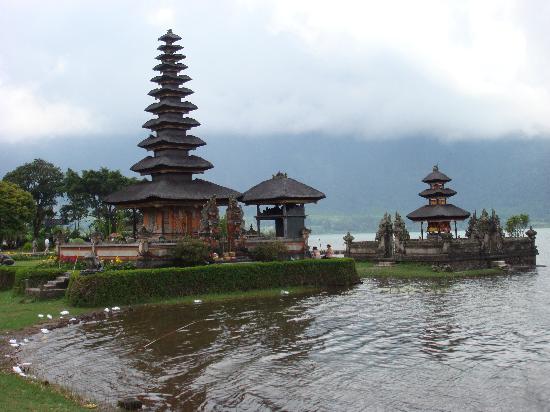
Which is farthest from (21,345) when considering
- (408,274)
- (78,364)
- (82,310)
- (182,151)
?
(408,274)

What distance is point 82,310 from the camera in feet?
93.8

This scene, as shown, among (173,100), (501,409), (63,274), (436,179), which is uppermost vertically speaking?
(173,100)

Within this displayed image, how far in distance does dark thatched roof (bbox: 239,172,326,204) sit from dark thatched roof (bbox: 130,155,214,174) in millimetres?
3966

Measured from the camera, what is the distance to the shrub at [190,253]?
35.1 metres

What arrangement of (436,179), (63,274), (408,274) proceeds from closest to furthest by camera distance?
(63,274)
(408,274)
(436,179)

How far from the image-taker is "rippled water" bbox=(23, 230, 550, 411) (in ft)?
51.2

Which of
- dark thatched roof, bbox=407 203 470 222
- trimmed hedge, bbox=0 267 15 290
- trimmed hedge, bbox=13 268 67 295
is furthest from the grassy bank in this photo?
trimmed hedge, bbox=0 267 15 290

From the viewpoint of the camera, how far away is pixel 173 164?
145 feet

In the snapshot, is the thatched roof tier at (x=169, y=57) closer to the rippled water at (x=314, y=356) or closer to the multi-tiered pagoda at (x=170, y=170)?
the multi-tiered pagoda at (x=170, y=170)

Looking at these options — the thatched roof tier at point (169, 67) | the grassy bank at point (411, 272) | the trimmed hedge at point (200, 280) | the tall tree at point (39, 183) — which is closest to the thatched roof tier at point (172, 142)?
the thatched roof tier at point (169, 67)

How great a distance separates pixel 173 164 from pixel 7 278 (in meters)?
13.7

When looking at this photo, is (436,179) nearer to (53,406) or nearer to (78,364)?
(78,364)

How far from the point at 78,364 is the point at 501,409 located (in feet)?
40.7

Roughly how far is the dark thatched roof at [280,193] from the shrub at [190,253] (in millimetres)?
8825
